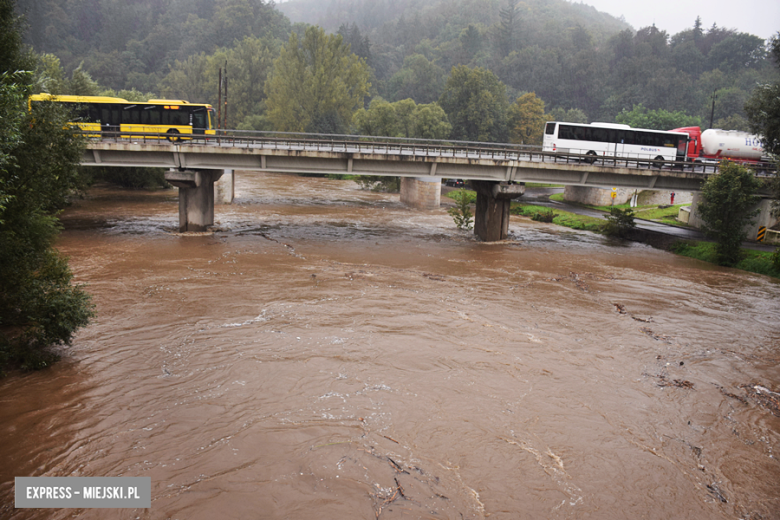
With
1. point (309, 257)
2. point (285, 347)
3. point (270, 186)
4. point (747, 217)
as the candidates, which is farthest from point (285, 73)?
point (285, 347)

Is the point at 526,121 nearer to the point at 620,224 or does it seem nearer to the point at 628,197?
the point at 628,197

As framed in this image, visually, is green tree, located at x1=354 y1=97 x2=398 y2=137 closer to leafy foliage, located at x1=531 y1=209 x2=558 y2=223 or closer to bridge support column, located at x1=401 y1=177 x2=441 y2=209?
bridge support column, located at x1=401 y1=177 x2=441 y2=209

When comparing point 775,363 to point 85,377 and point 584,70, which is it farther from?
point 584,70

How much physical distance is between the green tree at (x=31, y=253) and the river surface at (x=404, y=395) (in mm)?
1016

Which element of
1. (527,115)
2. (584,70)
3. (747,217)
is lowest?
(747,217)

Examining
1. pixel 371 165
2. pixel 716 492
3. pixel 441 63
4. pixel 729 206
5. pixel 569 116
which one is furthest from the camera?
pixel 441 63

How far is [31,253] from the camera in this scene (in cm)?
1460

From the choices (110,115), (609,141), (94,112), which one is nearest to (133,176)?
(94,112)

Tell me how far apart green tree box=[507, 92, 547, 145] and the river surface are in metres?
70.4

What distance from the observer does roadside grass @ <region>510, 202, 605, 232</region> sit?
4384 centimetres

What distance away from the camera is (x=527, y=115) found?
93.3 meters

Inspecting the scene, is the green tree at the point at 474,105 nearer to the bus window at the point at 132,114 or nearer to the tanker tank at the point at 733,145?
the tanker tank at the point at 733,145

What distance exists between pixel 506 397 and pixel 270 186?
52688mm

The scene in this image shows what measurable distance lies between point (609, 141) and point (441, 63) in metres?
133
